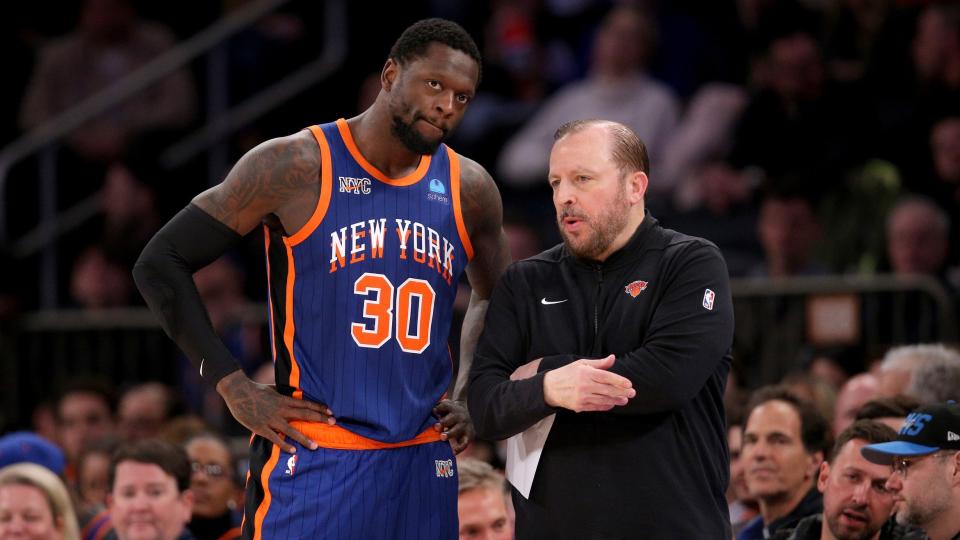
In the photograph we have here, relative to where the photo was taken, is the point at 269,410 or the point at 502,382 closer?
the point at 502,382

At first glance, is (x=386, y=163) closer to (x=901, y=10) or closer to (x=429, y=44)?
(x=429, y=44)

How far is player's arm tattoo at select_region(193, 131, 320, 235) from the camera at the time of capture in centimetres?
489

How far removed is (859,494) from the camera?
18.9 ft

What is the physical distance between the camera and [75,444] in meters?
10.2

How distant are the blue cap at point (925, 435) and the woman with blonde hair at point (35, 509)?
3790 millimetres

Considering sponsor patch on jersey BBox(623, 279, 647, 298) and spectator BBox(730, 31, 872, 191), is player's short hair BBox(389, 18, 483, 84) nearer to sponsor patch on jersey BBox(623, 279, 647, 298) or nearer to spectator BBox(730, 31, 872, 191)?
sponsor patch on jersey BBox(623, 279, 647, 298)

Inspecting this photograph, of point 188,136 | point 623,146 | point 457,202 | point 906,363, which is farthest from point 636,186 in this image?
point 188,136

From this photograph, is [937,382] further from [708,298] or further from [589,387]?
[589,387]

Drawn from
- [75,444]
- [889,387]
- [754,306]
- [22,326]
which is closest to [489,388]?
[889,387]

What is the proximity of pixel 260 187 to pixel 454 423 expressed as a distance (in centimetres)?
105

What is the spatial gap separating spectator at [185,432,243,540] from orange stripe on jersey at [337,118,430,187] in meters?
2.91

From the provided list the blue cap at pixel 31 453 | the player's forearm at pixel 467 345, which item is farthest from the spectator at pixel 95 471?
the player's forearm at pixel 467 345

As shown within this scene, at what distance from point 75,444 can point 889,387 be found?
564 centimetres

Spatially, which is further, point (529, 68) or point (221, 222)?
point (529, 68)
